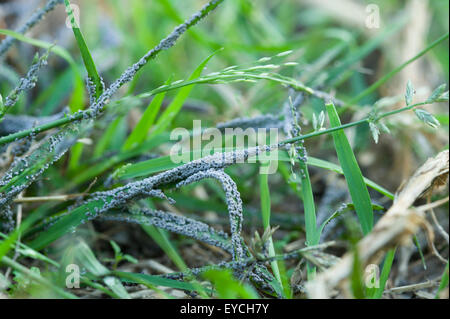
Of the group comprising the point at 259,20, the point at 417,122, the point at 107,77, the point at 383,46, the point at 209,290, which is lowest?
the point at 209,290

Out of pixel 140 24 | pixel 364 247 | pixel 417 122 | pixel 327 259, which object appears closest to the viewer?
pixel 364 247

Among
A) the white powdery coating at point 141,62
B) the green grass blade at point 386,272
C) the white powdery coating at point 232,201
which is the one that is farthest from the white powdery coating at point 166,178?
the green grass blade at point 386,272

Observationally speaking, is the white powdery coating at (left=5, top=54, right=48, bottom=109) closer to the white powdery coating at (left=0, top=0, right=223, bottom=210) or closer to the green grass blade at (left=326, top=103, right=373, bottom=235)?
the white powdery coating at (left=0, top=0, right=223, bottom=210)

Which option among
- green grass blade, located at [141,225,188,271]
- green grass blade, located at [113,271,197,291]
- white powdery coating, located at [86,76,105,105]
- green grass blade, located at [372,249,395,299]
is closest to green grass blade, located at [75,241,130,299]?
green grass blade, located at [113,271,197,291]

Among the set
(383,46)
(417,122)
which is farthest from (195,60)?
(417,122)

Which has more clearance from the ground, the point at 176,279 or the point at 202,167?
the point at 202,167

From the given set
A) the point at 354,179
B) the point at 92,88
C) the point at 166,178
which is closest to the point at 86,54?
the point at 92,88

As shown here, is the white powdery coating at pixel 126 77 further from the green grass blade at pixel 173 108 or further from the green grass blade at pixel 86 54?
the green grass blade at pixel 173 108

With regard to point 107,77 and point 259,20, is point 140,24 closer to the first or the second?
point 107,77
